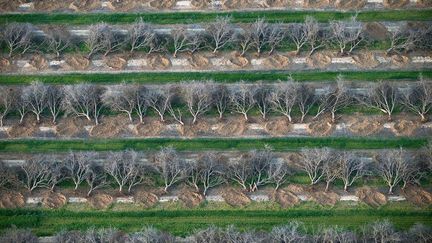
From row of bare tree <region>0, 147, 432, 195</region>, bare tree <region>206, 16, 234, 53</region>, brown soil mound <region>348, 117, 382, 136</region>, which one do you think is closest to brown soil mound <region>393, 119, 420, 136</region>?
brown soil mound <region>348, 117, 382, 136</region>

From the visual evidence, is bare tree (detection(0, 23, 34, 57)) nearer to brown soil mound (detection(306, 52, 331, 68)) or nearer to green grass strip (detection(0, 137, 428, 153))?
green grass strip (detection(0, 137, 428, 153))

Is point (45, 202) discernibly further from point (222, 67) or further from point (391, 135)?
point (391, 135)

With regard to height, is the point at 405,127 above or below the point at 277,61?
below

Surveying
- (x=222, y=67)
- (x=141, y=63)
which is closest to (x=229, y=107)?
(x=222, y=67)

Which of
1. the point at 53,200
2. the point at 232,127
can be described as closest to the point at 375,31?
the point at 232,127

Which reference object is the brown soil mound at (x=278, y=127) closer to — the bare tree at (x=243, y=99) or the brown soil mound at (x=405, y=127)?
the bare tree at (x=243, y=99)

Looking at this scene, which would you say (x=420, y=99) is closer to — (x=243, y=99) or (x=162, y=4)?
(x=243, y=99)
